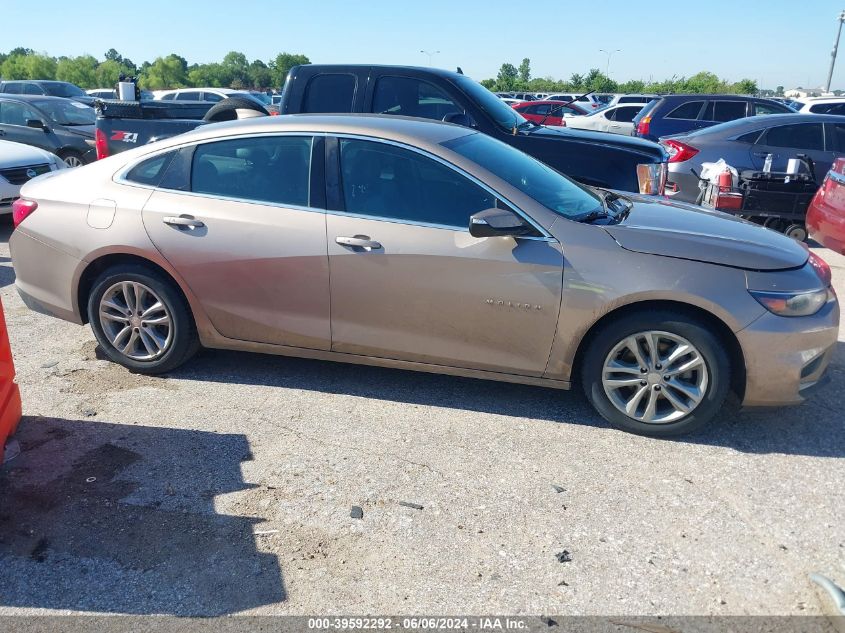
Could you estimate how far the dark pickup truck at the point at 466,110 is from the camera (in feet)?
22.2

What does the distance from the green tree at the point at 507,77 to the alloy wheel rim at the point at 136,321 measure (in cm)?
7149

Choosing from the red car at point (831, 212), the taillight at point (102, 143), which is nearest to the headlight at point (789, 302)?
the red car at point (831, 212)

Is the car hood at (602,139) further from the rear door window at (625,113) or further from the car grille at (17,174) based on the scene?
the rear door window at (625,113)

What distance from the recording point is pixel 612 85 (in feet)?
204

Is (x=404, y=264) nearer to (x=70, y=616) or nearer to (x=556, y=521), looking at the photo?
(x=556, y=521)

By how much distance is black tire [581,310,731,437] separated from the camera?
3.80 m

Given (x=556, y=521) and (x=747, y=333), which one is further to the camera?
(x=747, y=333)

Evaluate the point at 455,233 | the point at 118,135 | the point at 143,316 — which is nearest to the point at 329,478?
the point at 455,233

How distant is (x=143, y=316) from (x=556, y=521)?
2.87m

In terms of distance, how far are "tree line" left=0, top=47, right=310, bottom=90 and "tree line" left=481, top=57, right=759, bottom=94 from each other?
72.7 ft

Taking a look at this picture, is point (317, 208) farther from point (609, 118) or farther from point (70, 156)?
point (609, 118)

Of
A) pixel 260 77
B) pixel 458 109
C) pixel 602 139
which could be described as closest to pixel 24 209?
pixel 458 109

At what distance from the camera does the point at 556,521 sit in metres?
3.23

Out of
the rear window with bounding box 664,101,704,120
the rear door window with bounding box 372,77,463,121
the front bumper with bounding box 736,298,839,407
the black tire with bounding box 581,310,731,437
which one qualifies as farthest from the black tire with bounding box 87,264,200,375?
the rear window with bounding box 664,101,704,120
